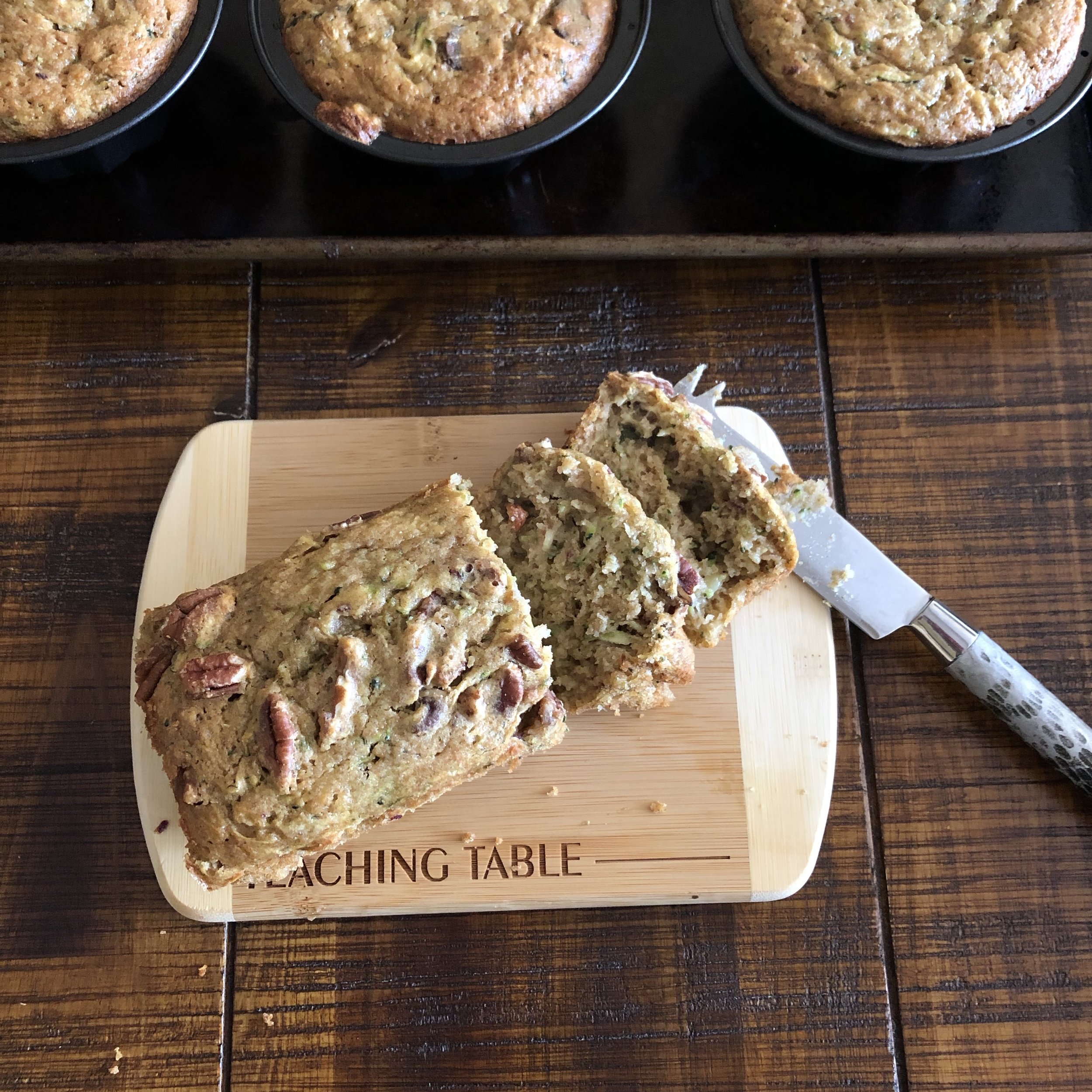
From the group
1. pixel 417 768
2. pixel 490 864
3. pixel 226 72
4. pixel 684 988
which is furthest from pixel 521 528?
pixel 226 72

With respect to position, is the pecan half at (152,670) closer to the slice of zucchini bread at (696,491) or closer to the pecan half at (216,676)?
the pecan half at (216,676)

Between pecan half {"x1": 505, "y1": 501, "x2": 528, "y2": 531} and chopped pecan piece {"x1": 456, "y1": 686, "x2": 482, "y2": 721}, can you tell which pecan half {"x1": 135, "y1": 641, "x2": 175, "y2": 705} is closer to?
chopped pecan piece {"x1": 456, "y1": 686, "x2": 482, "y2": 721}

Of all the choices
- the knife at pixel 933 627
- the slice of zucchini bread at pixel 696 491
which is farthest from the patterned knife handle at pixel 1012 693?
the slice of zucchini bread at pixel 696 491

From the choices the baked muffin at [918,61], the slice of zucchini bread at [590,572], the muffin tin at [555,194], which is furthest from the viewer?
the muffin tin at [555,194]

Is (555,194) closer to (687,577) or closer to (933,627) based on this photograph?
(687,577)

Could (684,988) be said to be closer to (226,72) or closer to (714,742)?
Answer: (714,742)
